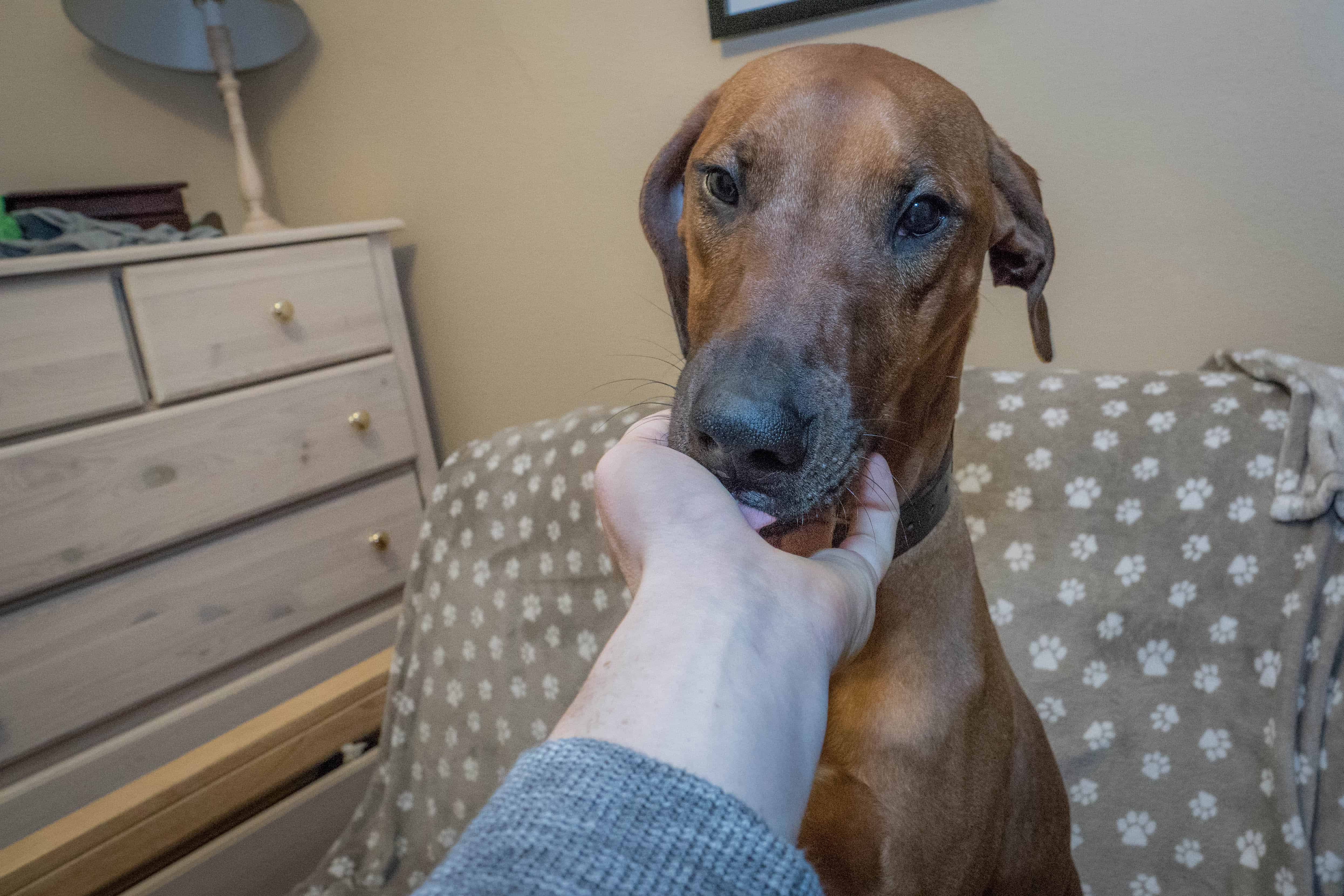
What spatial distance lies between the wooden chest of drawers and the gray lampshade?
0.73 meters

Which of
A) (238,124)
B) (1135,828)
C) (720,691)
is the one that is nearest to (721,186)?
(720,691)

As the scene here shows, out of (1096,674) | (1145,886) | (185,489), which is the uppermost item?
(185,489)

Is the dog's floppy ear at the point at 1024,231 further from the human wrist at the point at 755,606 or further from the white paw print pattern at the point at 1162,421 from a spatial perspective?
the human wrist at the point at 755,606

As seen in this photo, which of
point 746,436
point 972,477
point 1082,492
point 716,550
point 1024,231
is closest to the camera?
point 716,550

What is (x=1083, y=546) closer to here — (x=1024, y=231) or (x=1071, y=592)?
(x=1071, y=592)

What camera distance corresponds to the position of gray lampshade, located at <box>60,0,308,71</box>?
2.36 metres

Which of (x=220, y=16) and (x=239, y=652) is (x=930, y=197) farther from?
(x=220, y=16)

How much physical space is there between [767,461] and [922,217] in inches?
15.8

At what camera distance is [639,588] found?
0.63m

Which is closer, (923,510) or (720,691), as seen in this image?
(720,691)

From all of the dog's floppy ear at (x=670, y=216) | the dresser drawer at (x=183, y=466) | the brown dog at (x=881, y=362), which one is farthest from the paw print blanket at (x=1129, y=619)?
the dresser drawer at (x=183, y=466)

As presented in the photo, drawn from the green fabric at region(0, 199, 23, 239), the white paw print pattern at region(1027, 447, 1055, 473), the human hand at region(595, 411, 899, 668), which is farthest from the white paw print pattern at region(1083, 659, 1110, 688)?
the green fabric at region(0, 199, 23, 239)

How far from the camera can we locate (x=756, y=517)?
0.78 m

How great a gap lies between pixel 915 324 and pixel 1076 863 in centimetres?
96
